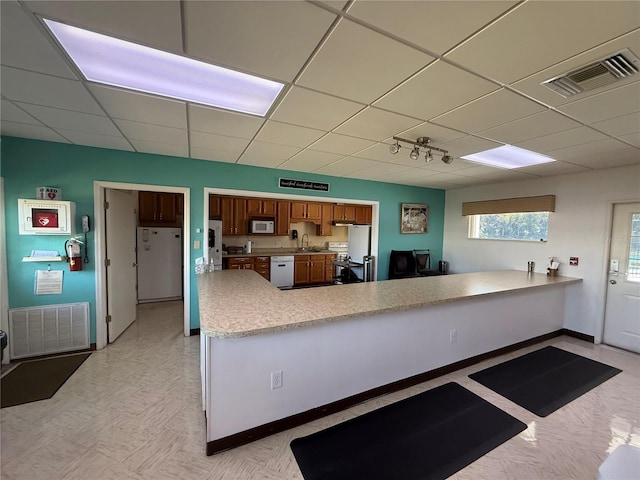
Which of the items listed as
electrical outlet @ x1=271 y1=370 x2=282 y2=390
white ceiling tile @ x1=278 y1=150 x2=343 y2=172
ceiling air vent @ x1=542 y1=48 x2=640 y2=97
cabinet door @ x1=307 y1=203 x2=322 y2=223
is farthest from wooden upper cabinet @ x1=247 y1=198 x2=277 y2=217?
ceiling air vent @ x1=542 y1=48 x2=640 y2=97

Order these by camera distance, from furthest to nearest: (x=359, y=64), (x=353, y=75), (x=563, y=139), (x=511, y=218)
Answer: (x=511, y=218)
(x=563, y=139)
(x=353, y=75)
(x=359, y=64)

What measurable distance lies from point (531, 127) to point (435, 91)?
47.0 inches

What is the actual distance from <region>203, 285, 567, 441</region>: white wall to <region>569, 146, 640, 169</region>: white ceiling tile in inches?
74.1

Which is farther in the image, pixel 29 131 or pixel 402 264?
pixel 402 264

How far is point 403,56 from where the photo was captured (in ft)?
4.64

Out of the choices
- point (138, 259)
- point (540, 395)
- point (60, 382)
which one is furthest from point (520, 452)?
point (138, 259)

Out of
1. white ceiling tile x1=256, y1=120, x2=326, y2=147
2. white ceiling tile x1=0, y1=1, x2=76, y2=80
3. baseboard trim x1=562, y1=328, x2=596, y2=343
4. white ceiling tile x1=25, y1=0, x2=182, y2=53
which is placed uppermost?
white ceiling tile x1=256, y1=120, x2=326, y2=147

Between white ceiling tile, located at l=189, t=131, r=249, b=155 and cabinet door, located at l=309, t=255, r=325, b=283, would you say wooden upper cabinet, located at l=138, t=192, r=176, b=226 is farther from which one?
cabinet door, located at l=309, t=255, r=325, b=283

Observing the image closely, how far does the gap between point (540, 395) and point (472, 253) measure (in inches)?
127

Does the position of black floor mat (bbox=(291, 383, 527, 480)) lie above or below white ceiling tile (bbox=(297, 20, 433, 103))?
below

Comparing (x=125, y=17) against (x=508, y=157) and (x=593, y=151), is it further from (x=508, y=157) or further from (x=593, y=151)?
(x=593, y=151)

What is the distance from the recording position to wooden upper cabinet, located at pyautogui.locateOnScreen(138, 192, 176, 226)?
17.0 feet

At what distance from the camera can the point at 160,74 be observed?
5.57 feet

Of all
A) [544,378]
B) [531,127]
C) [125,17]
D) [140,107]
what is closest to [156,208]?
[140,107]
